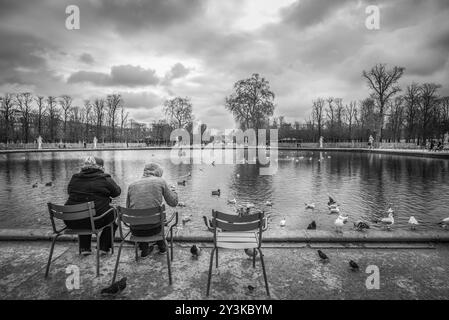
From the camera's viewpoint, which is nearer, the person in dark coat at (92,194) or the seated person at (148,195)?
the seated person at (148,195)

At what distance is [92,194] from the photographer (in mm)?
3838

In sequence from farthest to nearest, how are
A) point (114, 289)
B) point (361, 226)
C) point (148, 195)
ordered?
1. point (361, 226)
2. point (148, 195)
3. point (114, 289)

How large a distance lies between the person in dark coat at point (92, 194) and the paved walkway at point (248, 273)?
0.92 ft

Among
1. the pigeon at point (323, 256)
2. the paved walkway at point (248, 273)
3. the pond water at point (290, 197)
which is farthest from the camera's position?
the pond water at point (290, 197)

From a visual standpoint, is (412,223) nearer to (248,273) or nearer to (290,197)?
(290,197)

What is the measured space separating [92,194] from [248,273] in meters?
2.69

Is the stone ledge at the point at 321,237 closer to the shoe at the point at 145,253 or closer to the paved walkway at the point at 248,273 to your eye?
the paved walkway at the point at 248,273

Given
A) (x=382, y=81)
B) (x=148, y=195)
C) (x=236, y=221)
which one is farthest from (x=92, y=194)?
(x=382, y=81)

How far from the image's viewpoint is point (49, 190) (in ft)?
34.7

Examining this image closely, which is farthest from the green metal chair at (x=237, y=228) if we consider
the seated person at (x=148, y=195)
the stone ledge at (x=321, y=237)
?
the stone ledge at (x=321, y=237)

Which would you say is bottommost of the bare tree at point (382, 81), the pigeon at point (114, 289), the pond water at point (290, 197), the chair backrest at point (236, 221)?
the pond water at point (290, 197)

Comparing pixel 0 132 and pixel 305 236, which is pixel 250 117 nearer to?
pixel 305 236

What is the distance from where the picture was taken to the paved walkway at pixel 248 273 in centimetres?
302
